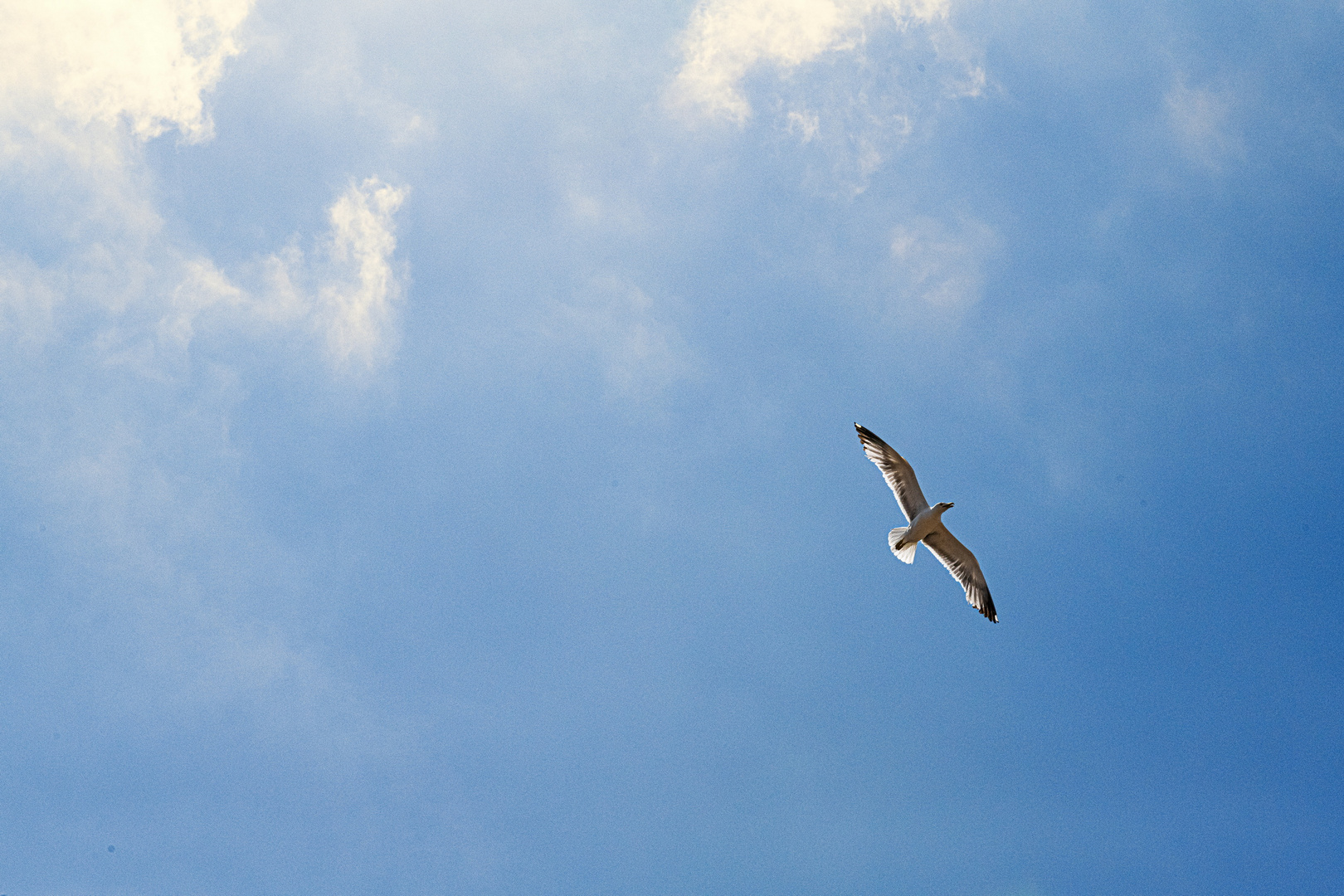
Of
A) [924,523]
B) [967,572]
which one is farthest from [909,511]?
[967,572]

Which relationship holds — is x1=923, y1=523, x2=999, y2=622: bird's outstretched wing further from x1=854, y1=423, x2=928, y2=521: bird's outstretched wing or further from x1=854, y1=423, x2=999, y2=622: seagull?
x1=854, y1=423, x2=928, y2=521: bird's outstretched wing

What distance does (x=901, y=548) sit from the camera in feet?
111

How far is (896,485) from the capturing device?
3391 centimetres

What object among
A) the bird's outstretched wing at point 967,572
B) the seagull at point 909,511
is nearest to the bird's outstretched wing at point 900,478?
the seagull at point 909,511

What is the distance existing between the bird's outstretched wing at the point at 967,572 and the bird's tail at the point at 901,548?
1.16 m

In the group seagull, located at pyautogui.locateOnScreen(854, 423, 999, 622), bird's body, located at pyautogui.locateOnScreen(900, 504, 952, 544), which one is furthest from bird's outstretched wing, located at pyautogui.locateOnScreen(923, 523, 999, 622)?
bird's body, located at pyautogui.locateOnScreen(900, 504, 952, 544)

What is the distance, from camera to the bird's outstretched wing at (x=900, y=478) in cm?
3378

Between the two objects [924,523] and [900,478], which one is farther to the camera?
[900,478]

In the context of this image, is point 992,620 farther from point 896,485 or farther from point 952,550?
point 896,485

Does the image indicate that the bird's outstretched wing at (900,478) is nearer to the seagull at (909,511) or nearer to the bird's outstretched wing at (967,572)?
the seagull at (909,511)

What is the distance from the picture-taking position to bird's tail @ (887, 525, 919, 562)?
33.7 meters

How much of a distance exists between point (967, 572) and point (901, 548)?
3.47m

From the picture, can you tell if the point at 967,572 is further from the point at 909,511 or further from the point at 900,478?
the point at 900,478

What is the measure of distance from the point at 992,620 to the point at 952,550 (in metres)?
2.92
